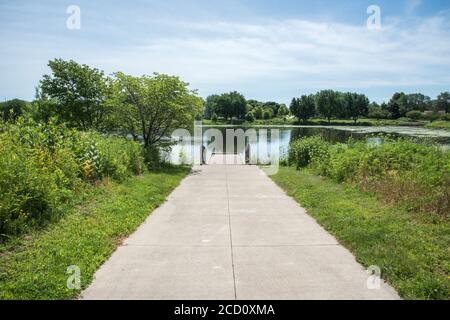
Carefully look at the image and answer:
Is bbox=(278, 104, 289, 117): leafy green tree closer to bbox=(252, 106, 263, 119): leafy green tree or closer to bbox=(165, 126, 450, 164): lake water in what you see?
bbox=(252, 106, 263, 119): leafy green tree

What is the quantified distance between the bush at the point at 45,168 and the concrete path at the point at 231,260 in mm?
1809

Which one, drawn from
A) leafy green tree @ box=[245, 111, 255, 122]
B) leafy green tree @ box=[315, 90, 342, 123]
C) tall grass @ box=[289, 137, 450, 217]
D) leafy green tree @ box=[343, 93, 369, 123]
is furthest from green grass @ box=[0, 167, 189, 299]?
leafy green tree @ box=[245, 111, 255, 122]

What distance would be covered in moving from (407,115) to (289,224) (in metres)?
113

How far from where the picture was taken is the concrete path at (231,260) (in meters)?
4.52

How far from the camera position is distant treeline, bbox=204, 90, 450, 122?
108 m

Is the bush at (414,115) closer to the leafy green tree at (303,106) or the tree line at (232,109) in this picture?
the leafy green tree at (303,106)

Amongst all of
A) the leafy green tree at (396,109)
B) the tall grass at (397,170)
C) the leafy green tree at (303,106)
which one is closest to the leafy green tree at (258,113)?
the leafy green tree at (303,106)

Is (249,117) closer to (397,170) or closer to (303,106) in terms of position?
(303,106)

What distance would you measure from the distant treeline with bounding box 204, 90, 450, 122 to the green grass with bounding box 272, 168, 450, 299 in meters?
104

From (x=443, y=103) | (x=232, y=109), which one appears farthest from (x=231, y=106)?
(x=443, y=103)

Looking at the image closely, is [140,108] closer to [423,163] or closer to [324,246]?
[423,163]

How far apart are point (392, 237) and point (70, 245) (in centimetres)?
525

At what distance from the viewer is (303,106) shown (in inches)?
4464
